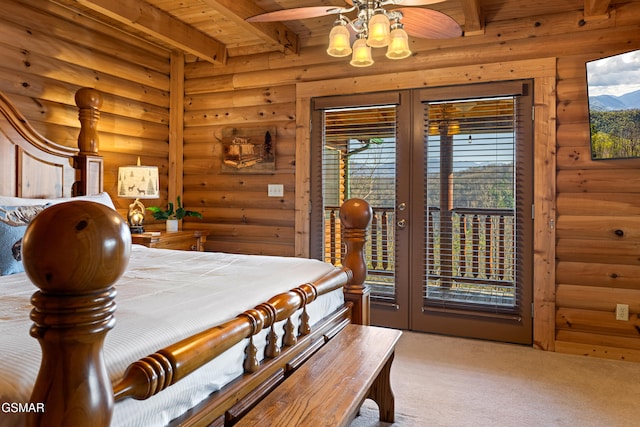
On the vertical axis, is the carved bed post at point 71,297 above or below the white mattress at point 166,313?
above

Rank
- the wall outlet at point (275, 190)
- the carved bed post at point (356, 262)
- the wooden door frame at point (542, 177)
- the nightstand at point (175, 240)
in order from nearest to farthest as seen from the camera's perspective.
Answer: the carved bed post at point (356, 262)
the wooden door frame at point (542, 177)
the nightstand at point (175, 240)
the wall outlet at point (275, 190)

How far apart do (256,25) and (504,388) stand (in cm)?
325

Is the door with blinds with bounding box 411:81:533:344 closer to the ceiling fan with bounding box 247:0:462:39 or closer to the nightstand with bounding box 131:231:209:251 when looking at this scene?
the ceiling fan with bounding box 247:0:462:39

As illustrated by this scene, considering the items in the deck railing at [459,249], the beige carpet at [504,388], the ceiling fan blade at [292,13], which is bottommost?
the beige carpet at [504,388]

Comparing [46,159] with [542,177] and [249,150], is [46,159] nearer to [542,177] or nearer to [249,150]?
[249,150]

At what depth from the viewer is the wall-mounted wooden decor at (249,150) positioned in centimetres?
436

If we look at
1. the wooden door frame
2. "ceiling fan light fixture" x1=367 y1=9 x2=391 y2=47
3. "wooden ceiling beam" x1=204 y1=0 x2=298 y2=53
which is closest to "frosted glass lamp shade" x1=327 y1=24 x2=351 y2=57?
"ceiling fan light fixture" x1=367 y1=9 x2=391 y2=47

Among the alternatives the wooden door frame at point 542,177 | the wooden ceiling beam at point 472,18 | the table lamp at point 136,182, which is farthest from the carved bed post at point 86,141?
the wooden door frame at point 542,177

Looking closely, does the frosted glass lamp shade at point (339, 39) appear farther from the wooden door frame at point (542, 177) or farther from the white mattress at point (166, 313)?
the wooden door frame at point (542, 177)

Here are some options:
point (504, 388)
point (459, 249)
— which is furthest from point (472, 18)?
point (504, 388)

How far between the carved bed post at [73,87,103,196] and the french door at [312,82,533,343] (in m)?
1.86

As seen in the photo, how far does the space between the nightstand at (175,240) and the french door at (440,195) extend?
115 centimetres

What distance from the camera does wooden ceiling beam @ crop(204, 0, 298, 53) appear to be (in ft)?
10.5

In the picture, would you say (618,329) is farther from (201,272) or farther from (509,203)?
(201,272)
